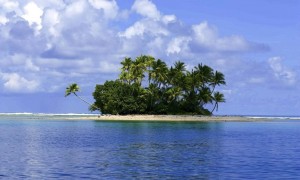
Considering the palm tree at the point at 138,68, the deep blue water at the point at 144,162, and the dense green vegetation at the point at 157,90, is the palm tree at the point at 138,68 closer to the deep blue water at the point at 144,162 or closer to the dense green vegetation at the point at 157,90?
the dense green vegetation at the point at 157,90

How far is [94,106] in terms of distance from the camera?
13475cm

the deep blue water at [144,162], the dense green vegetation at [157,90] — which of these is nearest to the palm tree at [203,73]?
the dense green vegetation at [157,90]

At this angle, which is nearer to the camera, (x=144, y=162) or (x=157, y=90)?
(x=144, y=162)

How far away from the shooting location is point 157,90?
421 feet

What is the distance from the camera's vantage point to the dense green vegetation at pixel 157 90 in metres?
125

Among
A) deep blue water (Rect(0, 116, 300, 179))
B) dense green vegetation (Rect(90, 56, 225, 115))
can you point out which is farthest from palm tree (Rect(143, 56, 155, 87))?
deep blue water (Rect(0, 116, 300, 179))

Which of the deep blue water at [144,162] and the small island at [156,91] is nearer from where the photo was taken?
→ the deep blue water at [144,162]

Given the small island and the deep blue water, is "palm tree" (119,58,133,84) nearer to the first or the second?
the small island

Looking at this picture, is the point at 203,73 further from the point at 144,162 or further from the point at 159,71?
the point at 144,162

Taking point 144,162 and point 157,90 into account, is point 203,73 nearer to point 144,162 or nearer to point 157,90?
point 157,90

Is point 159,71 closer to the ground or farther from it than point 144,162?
farther from it

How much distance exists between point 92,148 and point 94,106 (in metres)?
88.7

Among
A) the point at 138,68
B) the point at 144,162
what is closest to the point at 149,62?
the point at 138,68

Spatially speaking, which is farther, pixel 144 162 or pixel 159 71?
pixel 159 71
